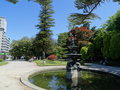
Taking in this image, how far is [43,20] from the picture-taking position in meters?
23.9

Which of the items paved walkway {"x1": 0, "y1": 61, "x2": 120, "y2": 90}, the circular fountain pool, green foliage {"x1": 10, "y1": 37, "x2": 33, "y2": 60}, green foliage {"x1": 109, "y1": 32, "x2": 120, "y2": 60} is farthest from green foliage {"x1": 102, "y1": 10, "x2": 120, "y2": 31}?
green foliage {"x1": 10, "y1": 37, "x2": 33, "y2": 60}

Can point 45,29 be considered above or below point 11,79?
above

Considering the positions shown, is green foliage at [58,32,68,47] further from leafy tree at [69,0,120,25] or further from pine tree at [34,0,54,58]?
leafy tree at [69,0,120,25]

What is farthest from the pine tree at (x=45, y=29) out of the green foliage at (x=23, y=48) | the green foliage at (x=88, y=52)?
the green foliage at (x=23, y=48)

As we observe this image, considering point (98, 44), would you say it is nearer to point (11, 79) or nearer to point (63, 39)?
point (11, 79)

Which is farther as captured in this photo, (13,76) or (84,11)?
(13,76)

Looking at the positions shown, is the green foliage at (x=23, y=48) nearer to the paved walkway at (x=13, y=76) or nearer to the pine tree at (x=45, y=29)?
the pine tree at (x=45, y=29)

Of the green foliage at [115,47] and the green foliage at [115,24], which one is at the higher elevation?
the green foliage at [115,24]

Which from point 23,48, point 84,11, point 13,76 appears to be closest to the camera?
point 84,11

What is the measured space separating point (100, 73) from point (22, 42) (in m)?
31.5

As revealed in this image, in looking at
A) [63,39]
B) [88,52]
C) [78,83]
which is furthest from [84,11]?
[63,39]

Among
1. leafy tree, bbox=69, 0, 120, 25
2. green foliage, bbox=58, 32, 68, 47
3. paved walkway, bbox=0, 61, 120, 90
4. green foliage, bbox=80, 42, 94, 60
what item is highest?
green foliage, bbox=58, 32, 68, 47

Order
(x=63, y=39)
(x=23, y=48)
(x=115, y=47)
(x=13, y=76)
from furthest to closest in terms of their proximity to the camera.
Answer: (x=63, y=39) < (x=23, y=48) < (x=115, y=47) < (x=13, y=76)

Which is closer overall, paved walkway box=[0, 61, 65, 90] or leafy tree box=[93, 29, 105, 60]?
paved walkway box=[0, 61, 65, 90]
